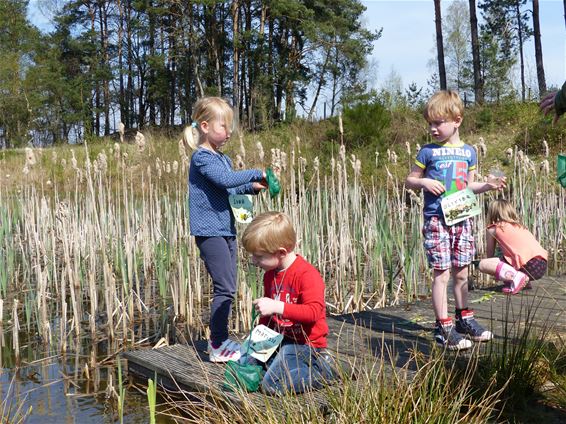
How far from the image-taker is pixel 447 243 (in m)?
3.35

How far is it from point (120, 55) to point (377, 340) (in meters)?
32.6

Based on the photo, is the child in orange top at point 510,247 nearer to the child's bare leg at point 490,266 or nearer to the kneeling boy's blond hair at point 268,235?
the child's bare leg at point 490,266

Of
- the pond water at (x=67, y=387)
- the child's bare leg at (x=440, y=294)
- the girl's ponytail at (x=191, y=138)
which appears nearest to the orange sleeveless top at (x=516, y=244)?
the child's bare leg at (x=440, y=294)

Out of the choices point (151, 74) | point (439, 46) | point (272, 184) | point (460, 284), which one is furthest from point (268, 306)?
point (151, 74)

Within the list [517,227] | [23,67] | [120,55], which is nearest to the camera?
[517,227]

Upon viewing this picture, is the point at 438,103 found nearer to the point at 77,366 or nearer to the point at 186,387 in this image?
the point at 186,387

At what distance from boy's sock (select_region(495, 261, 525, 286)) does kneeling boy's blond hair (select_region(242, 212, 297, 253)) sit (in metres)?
2.03

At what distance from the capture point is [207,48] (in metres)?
27.7

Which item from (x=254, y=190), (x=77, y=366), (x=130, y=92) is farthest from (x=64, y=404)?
(x=130, y=92)

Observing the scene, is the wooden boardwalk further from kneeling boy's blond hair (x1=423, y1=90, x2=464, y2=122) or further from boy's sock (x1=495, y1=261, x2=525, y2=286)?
kneeling boy's blond hair (x1=423, y1=90, x2=464, y2=122)

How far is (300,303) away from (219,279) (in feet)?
2.04

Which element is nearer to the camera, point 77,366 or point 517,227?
point 77,366

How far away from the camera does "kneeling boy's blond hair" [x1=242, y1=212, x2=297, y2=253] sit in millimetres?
2680

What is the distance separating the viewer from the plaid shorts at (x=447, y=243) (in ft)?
11.0
